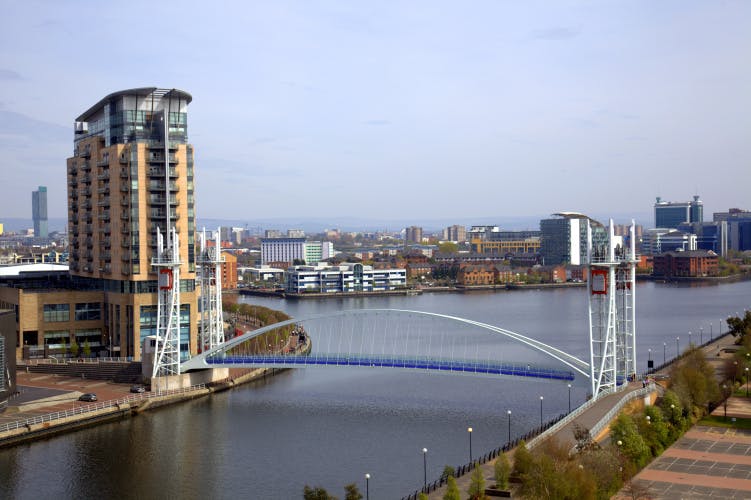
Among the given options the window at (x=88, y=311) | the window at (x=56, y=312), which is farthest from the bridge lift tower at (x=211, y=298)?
the window at (x=56, y=312)

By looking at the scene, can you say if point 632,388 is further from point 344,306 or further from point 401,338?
point 344,306

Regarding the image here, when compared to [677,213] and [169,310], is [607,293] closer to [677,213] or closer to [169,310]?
[169,310]

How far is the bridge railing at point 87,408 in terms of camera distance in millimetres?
23391

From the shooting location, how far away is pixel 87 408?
Answer: 2562 cm

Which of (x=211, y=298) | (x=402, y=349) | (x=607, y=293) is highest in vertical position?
(x=607, y=293)

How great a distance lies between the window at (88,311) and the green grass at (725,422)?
22375 mm

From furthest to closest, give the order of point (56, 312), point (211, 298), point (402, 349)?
point (402, 349) < point (56, 312) < point (211, 298)

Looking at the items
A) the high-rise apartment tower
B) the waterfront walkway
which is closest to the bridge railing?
the high-rise apartment tower

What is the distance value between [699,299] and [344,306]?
26.4 m

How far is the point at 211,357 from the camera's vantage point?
2978 centimetres

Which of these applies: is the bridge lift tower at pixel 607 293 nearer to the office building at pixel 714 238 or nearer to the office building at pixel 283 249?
the office building at pixel 714 238

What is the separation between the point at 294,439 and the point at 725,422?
36.6 ft

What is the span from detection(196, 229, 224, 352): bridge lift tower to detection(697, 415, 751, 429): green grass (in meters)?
16.3

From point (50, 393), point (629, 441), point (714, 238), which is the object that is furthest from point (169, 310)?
point (714, 238)
